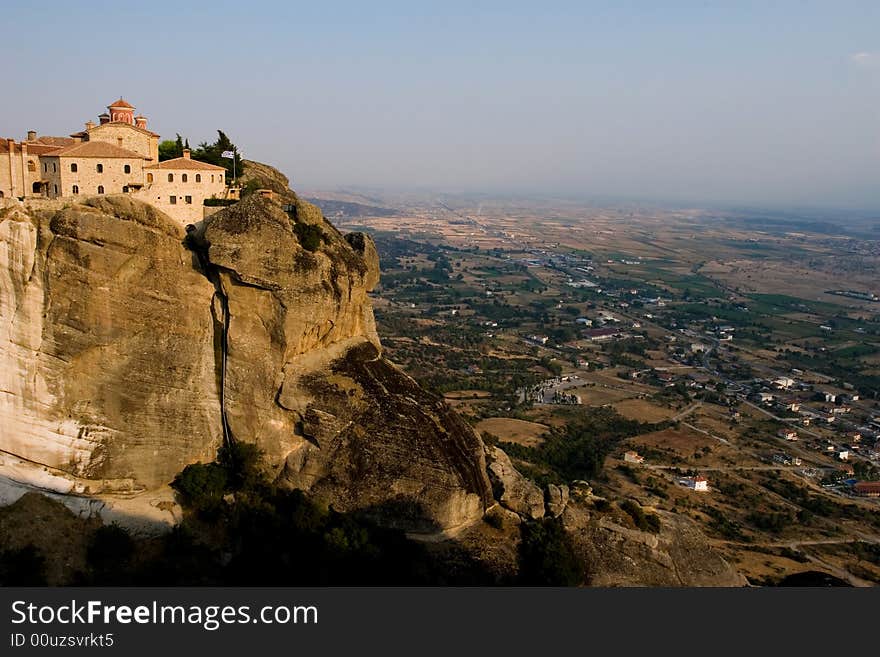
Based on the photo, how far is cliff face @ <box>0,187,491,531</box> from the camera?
2322 centimetres

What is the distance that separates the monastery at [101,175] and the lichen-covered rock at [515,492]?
1601 centimetres

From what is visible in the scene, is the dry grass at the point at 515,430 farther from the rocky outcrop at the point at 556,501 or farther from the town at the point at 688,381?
the rocky outcrop at the point at 556,501

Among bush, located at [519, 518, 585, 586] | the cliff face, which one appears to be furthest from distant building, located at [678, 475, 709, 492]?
the cliff face

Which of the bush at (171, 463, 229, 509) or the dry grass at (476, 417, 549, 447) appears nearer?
the bush at (171, 463, 229, 509)

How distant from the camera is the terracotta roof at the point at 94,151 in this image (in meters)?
27.0

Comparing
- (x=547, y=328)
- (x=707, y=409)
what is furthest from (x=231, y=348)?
(x=547, y=328)

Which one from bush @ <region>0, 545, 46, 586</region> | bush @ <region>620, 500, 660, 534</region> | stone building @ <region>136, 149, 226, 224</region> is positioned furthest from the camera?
stone building @ <region>136, 149, 226, 224</region>

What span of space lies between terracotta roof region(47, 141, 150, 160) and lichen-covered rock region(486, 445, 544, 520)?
62.8 ft

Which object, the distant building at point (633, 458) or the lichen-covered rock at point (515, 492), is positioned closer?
the lichen-covered rock at point (515, 492)

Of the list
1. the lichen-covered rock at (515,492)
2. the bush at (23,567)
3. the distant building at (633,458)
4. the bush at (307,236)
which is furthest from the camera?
the distant building at (633,458)

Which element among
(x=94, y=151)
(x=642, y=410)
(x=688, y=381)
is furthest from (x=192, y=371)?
(x=688, y=381)

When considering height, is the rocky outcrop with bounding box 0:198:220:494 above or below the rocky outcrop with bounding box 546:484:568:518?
above

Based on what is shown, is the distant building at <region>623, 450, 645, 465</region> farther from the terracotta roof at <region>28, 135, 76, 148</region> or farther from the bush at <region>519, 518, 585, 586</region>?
the terracotta roof at <region>28, 135, 76, 148</region>

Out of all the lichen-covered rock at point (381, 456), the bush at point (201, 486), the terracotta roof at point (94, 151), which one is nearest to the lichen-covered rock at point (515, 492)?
the lichen-covered rock at point (381, 456)
